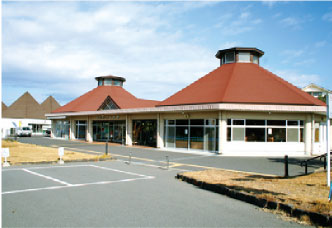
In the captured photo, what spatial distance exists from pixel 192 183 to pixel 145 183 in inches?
64.3

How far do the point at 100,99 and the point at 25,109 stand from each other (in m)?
35.6

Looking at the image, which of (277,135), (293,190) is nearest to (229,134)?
(277,135)

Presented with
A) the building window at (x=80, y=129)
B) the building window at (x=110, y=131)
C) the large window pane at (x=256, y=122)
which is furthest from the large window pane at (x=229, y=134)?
the building window at (x=80, y=129)

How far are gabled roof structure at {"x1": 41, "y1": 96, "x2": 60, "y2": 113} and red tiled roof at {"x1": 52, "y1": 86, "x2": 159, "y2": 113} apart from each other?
31.8 m

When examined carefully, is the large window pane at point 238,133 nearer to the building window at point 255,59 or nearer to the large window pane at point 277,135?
the large window pane at point 277,135

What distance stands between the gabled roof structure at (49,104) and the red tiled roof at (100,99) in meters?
31.8

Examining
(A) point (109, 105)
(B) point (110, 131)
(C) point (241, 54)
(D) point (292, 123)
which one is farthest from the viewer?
(B) point (110, 131)

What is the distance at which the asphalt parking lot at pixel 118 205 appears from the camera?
573cm

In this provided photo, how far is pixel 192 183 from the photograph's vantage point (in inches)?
399

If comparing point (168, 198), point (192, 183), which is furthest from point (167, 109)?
point (168, 198)

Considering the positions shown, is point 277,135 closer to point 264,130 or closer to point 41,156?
point 264,130

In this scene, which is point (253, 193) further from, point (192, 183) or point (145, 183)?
point (145, 183)

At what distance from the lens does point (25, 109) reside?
6775cm

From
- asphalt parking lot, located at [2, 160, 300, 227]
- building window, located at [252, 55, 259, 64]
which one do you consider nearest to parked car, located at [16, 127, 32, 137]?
building window, located at [252, 55, 259, 64]
